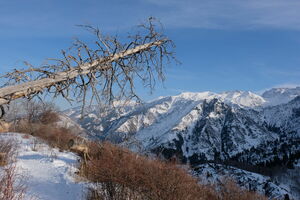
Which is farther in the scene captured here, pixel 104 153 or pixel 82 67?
pixel 104 153

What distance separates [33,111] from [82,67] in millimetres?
29273

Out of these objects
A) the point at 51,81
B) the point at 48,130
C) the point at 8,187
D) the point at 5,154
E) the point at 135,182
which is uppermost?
the point at 51,81

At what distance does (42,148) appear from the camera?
1739 centimetres

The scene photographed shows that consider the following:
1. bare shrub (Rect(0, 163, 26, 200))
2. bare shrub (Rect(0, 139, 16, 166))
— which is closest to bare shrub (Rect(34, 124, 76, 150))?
bare shrub (Rect(0, 139, 16, 166))

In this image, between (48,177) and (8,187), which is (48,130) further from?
(8,187)

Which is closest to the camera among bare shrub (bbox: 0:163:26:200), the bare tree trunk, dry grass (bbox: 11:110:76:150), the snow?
the bare tree trunk

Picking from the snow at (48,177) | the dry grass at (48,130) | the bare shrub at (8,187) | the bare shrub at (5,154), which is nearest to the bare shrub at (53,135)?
the dry grass at (48,130)

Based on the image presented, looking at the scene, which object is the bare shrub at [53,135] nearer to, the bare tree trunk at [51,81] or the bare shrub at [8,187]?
the bare shrub at [8,187]

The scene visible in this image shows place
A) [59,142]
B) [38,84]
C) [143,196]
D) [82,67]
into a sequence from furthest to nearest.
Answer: [59,142]
[143,196]
[82,67]
[38,84]

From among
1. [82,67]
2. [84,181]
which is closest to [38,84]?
[82,67]

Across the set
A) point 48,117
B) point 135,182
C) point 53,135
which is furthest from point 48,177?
point 48,117

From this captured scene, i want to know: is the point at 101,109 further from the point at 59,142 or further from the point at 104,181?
the point at 59,142

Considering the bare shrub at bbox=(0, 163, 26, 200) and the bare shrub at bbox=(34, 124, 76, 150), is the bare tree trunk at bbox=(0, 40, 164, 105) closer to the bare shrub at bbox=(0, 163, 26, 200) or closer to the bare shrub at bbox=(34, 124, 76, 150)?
the bare shrub at bbox=(0, 163, 26, 200)

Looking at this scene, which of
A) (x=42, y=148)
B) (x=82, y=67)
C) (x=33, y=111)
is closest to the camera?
(x=82, y=67)
